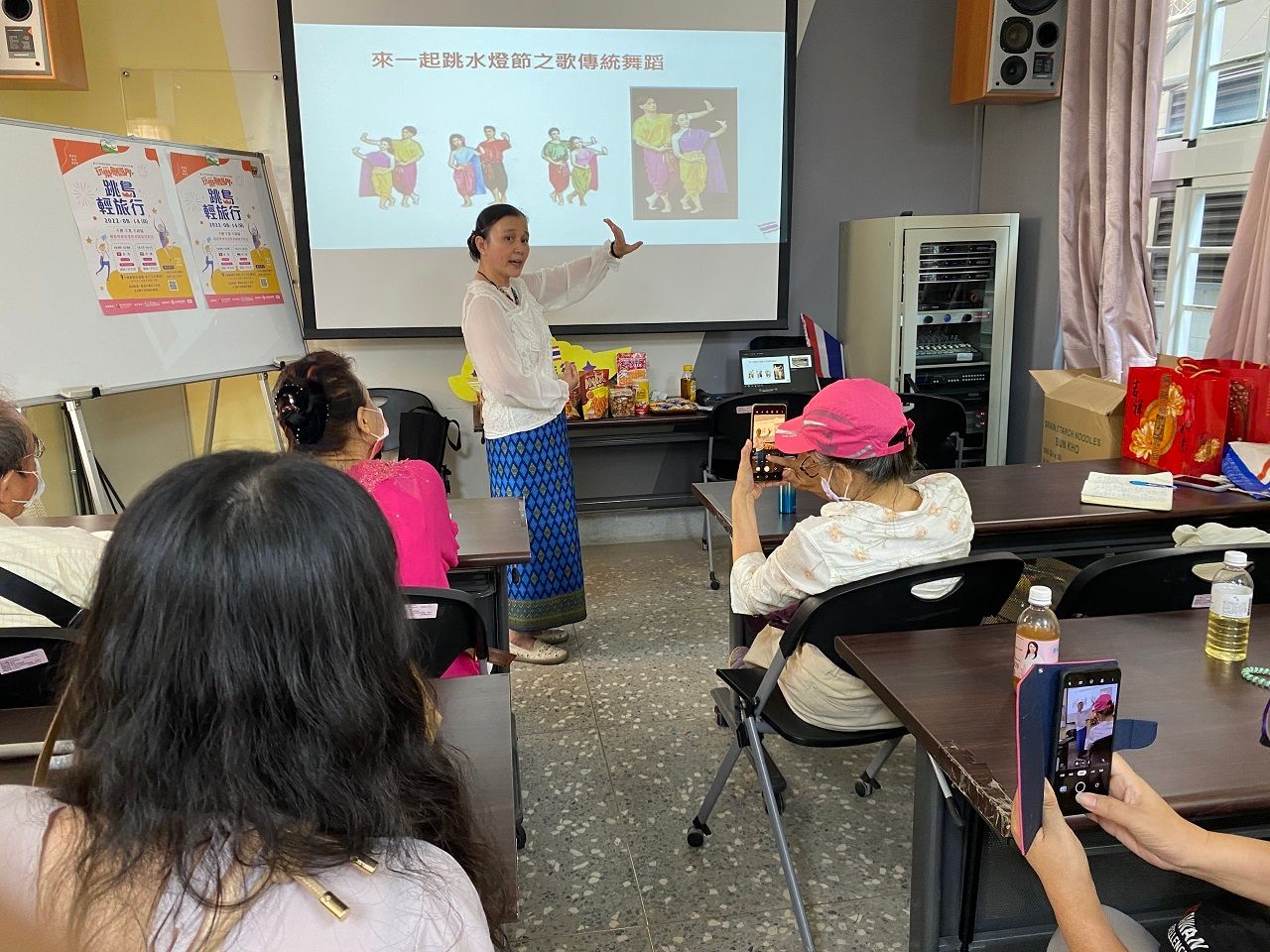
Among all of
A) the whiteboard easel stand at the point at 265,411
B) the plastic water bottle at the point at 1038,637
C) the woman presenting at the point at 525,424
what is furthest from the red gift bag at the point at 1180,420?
the whiteboard easel stand at the point at 265,411

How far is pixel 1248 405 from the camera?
275cm

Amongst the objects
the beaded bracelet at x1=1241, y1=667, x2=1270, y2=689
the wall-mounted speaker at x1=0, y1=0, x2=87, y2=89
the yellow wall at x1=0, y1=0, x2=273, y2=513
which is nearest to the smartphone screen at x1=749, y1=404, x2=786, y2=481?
the beaded bracelet at x1=1241, y1=667, x2=1270, y2=689

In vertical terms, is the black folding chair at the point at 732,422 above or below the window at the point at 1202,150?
below

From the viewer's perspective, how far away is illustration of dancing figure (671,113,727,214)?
Answer: 437 cm

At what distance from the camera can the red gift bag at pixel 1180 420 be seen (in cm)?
271

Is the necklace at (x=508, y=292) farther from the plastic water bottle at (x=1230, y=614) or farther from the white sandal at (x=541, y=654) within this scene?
the plastic water bottle at (x=1230, y=614)

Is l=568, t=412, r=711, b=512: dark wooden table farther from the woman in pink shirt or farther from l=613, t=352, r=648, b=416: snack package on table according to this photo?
the woman in pink shirt

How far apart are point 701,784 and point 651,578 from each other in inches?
68.5

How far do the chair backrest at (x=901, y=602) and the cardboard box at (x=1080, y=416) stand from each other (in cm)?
178

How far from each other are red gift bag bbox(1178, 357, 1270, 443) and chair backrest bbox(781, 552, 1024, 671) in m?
1.49

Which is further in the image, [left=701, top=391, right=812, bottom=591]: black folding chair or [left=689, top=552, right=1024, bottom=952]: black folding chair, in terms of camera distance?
[left=701, top=391, right=812, bottom=591]: black folding chair

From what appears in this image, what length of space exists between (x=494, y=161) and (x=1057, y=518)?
9.93ft

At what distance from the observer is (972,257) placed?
14.3 ft

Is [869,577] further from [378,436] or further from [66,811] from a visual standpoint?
[66,811]
